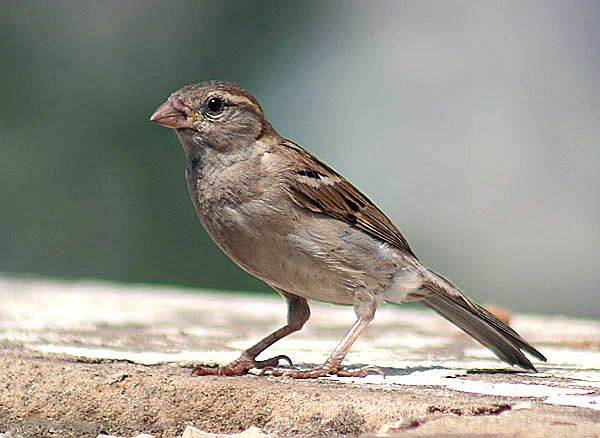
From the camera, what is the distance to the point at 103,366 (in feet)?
10.7

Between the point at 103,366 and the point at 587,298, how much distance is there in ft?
37.2

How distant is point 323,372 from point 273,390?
0.49 m

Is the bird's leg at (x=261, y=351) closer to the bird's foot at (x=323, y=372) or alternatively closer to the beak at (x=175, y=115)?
the bird's foot at (x=323, y=372)

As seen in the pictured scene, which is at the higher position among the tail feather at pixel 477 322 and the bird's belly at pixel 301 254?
the bird's belly at pixel 301 254

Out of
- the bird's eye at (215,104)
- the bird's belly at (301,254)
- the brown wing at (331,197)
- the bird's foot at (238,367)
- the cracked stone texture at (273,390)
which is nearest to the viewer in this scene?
the cracked stone texture at (273,390)

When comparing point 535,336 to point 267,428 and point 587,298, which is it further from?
point 587,298

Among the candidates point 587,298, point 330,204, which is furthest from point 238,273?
point 330,204

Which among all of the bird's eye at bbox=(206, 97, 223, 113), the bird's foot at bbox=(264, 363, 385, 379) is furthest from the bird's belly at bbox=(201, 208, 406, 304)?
the bird's eye at bbox=(206, 97, 223, 113)

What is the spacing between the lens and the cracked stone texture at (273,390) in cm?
272

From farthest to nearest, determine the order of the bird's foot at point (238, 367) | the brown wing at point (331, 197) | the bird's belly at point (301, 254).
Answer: the brown wing at point (331, 197) < the bird's belly at point (301, 254) < the bird's foot at point (238, 367)

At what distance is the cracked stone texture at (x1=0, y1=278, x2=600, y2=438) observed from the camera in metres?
2.72

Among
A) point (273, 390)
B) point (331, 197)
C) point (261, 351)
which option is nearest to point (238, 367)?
point (261, 351)

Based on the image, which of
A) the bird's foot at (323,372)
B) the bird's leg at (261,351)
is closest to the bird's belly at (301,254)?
the bird's leg at (261,351)

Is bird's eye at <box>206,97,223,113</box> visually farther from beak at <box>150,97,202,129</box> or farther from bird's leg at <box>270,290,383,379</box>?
bird's leg at <box>270,290,383,379</box>
